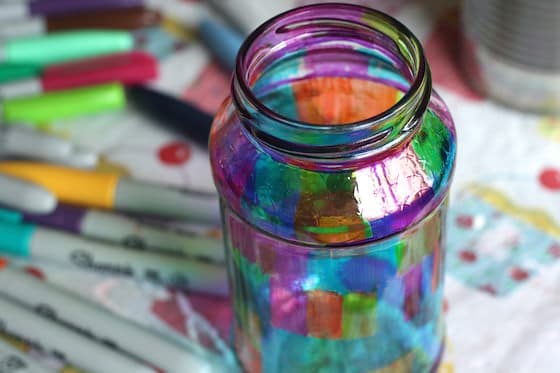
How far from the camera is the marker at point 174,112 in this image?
0.46 m

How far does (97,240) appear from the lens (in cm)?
41

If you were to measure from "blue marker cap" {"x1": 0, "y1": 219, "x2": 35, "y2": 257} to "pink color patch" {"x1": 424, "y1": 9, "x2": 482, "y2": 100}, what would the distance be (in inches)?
8.9

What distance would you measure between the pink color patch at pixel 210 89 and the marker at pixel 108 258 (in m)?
0.11

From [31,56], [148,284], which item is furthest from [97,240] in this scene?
[31,56]

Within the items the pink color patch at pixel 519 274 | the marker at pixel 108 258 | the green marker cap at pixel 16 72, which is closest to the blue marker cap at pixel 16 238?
the marker at pixel 108 258

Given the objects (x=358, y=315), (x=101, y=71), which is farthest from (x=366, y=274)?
(x=101, y=71)

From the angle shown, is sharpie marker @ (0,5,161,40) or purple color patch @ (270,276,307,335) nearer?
purple color patch @ (270,276,307,335)

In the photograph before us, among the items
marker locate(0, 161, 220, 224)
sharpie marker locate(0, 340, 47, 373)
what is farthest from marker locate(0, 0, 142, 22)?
sharpie marker locate(0, 340, 47, 373)

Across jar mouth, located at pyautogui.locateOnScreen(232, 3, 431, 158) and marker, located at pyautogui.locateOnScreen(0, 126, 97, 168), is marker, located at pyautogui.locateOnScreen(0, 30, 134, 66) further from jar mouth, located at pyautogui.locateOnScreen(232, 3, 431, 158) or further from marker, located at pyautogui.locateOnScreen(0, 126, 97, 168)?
jar mouth, located at pyautogui.locateOnScreen(232, 3, 431, 158)

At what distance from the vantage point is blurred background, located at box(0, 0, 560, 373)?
378 millimetres

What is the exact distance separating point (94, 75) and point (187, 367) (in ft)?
0.63

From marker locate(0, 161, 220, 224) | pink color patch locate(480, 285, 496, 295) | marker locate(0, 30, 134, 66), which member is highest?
marker locate(0, 30, 134, 66)

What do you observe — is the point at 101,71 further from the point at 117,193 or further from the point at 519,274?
the point at 519,274

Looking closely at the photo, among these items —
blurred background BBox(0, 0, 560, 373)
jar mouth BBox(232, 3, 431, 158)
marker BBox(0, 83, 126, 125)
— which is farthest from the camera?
marker BBox(0, 83, 126, 125)
